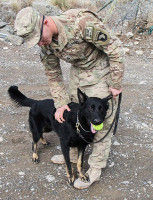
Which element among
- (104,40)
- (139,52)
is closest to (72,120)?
(104,40)

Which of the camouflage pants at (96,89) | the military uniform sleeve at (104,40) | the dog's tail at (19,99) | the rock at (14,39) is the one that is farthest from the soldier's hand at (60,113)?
the rock at (14,39)

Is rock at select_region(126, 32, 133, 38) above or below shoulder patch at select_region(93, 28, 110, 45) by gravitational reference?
below

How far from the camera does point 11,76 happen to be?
617cm

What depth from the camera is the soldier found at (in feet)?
7.68

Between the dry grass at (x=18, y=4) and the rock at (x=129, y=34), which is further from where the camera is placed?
the dry grass at (x=18, y=4)

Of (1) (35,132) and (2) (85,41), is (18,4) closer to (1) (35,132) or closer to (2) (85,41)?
(1) (35,132)

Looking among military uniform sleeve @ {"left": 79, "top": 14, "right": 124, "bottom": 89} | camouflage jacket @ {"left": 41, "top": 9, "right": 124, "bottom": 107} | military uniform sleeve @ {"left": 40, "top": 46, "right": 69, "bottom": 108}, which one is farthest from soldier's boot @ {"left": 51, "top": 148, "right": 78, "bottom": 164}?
military uniform sleeve @ {"left": 79, "top": 14, "right": 124, "bottom": 89}

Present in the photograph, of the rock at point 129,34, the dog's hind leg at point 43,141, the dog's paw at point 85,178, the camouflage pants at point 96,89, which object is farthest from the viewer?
the rock at point 129,34

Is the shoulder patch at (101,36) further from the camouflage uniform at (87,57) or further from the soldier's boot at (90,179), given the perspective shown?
the soldier's boot at (90,179)

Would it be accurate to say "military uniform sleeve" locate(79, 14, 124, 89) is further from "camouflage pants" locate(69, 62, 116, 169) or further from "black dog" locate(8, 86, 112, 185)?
"black dog" locate(8, 86, 112, 185)

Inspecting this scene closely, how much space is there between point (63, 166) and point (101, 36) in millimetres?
1901

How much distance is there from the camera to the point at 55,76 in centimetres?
309

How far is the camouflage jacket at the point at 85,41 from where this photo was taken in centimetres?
253

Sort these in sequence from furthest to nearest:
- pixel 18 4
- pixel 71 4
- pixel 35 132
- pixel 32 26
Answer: pixel 71 4, pixel 18 4, pixel 35 132, pixel 32 26
